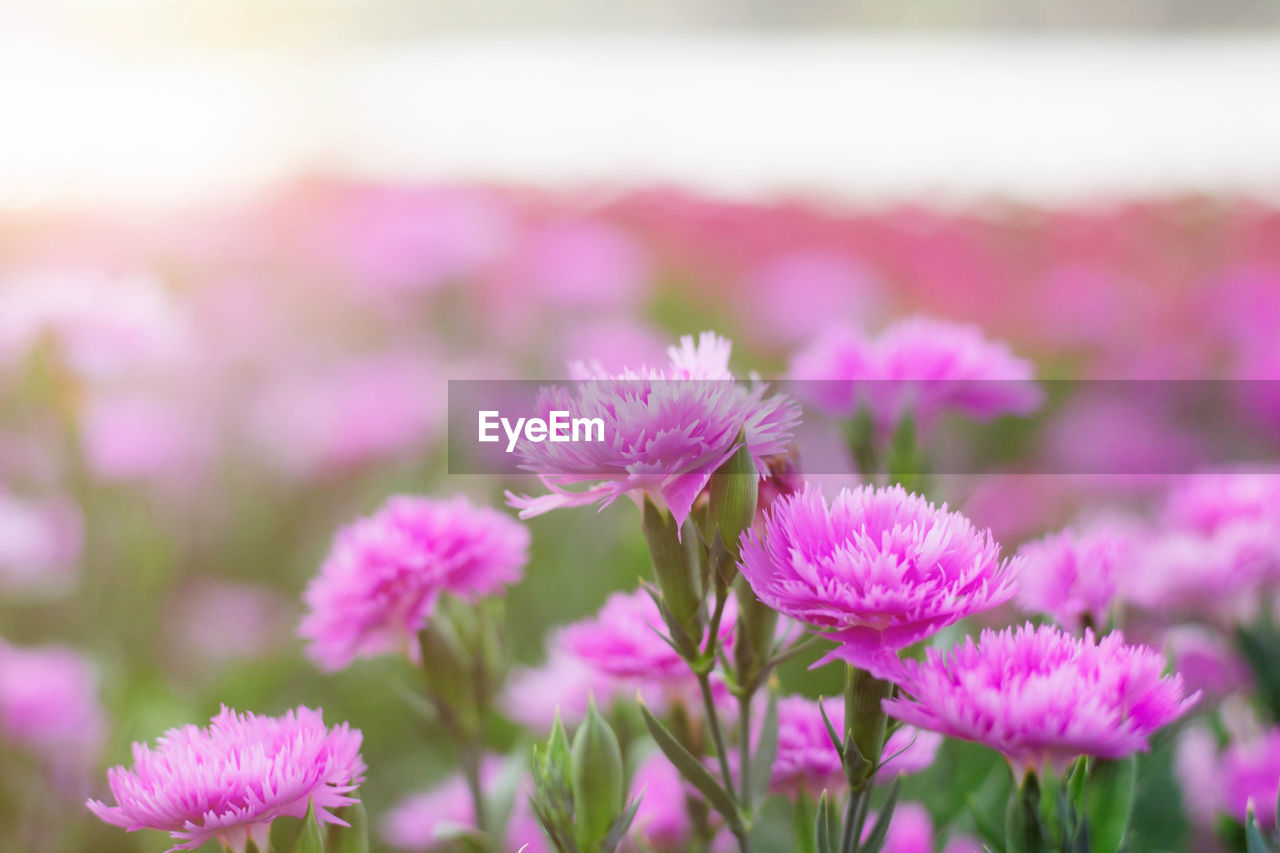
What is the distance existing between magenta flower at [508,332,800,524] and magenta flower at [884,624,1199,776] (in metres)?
0.09

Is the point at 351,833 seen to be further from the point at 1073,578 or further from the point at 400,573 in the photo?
the point at 1073,578

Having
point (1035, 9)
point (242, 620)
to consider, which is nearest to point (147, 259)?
point (242, 620)

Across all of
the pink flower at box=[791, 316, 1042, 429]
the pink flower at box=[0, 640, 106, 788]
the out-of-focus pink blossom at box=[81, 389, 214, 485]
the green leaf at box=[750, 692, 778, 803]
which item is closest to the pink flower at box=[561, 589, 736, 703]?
the green leaf at box=[750, 692, 778, 803]

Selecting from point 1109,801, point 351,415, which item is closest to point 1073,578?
point 1109,801

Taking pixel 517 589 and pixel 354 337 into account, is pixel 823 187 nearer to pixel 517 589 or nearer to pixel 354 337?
pixel 354 337

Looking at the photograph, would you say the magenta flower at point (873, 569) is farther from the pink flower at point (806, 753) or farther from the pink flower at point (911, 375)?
the pink flower at point (911, 375)

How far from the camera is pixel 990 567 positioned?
33cm

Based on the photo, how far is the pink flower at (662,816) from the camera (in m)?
0.51

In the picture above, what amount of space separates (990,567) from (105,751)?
2.24ft

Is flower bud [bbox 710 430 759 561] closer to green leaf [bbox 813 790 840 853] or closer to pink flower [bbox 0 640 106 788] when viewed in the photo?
green leaf [bbox 813 790 840 853]

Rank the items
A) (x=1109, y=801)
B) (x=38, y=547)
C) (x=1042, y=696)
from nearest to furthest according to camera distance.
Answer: (x=1042, y=696)
(x=1109, y=801)
(x=38, y=547)

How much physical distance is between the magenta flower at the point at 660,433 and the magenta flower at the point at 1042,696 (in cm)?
9

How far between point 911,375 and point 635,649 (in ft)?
0.63

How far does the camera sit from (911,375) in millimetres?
523
